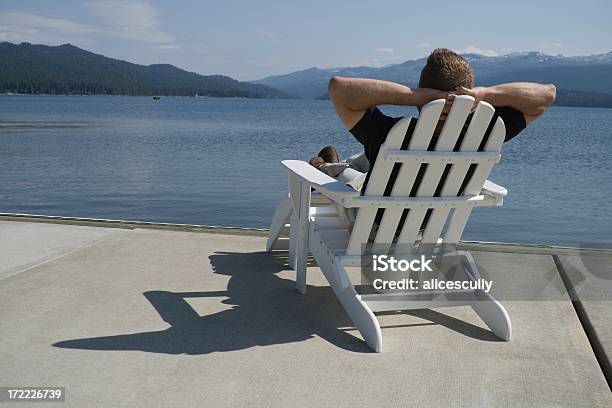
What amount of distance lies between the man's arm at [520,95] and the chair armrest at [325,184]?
0.64 meters

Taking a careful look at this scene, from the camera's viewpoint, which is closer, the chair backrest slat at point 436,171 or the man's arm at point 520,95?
the chair backrest slat at point 436,171

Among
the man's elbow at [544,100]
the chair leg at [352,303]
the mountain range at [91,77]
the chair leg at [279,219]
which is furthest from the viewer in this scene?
the mountain range at [91,77]

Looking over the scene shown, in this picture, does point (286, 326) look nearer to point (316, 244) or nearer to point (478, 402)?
point (316, 244)

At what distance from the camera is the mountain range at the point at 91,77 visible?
399 ft

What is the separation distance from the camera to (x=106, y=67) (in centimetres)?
14900

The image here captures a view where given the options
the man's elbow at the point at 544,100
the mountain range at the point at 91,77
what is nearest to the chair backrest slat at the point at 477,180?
the man's elbow at the point at 544,100

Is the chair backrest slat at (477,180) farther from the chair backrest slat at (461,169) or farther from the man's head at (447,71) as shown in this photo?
the man's head at (447,71)

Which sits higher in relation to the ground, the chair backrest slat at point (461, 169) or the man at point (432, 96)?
the man at point (432, 96)

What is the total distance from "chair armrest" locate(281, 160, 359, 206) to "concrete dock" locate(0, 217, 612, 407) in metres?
0.63

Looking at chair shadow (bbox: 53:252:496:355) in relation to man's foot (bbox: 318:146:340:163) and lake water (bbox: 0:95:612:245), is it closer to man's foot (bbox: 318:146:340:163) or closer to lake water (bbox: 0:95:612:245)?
man's foot (bbox: 318:146:340:163)

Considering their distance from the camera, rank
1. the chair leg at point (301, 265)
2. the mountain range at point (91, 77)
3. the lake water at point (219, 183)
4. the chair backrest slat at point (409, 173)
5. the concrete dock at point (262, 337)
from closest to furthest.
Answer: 1. the concrete dock at point (262, 337)
2. the chair backrest slat at point (409, 173)
3. the chair leg at point (301, 265)
4. the lake water at point (219, 183)
5. the mountain range at point (91, 77)

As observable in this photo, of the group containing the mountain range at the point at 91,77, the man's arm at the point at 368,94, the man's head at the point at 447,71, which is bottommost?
the mountain range at the point at 91,77

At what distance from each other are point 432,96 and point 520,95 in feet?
1.35

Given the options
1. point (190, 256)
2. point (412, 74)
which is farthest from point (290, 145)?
point (412, 74)
